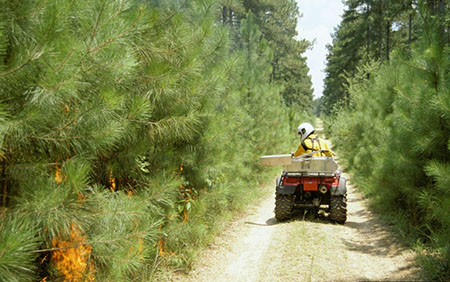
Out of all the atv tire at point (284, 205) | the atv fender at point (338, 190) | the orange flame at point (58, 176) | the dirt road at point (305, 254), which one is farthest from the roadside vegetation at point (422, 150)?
the orange flame at point (58, 176)

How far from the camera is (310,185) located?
750cm

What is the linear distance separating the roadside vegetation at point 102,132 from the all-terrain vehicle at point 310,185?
2.19 m

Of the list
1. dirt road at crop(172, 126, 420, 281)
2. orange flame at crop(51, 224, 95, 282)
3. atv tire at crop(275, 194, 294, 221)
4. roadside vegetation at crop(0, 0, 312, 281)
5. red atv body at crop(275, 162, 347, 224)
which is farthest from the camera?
atv tire at crop(275, 194, 294, 221)

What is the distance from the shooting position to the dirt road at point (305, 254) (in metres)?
5.08

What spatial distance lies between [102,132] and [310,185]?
571cm

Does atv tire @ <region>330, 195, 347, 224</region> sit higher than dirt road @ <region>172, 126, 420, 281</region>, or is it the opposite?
atv tire @ <region>330, 195, 347, 224</region>

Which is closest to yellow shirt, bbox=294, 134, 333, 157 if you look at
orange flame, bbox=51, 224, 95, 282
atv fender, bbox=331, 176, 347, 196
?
atv fender, bbox=331, 176, 347, 196

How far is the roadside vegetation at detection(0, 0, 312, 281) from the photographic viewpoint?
2.18m

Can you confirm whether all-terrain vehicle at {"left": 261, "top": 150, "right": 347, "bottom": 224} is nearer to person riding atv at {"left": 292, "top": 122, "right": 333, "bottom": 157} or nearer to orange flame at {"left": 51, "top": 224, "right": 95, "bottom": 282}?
person riding atv at {"left": 292, "top": 122, "right": 333, "bottom": 157}

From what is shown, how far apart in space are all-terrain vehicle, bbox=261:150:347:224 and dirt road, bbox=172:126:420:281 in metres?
0.36

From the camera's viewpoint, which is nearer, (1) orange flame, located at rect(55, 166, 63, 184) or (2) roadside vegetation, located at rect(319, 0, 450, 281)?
(1) orange flame, located at rect(55, 166, 63, 184)

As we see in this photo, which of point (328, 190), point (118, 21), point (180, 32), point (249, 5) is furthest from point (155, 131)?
point (249, 5)

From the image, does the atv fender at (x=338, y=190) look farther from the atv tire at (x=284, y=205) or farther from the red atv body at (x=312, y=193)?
the atv tire at (x=284, y=205)

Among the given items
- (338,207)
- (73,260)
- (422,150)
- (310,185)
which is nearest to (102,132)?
(73,260)
